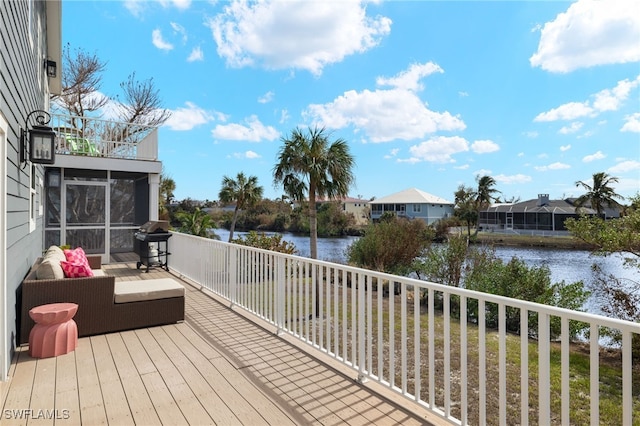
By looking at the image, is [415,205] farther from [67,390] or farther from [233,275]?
[67,390]

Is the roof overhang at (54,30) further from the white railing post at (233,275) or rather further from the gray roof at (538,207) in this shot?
the gray roof at (538,207)

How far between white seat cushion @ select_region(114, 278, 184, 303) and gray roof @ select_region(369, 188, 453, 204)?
37.0 m

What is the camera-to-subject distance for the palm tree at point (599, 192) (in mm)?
31859

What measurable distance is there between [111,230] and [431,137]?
25.4 metres

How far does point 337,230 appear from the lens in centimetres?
3084

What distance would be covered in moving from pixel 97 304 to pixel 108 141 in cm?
641

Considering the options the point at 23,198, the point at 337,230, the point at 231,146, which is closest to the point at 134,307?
the point at 23,198

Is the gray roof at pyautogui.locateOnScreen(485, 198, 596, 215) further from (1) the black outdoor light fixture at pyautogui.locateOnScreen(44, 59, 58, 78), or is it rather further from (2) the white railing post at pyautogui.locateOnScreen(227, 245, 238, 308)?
(1) the black outdoor light fixture at pyautogui.locateOnScreen(44, 59, 58, 78)

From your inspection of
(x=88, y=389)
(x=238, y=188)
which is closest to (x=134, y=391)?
(x=88, y=389)

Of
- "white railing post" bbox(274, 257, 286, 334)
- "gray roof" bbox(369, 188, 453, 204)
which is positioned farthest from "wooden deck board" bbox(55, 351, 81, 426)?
"gray roof" bbox(369, 188, 453, 204)

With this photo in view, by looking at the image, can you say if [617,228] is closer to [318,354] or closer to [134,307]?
[318,354]

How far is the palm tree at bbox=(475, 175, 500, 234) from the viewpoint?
122 ft

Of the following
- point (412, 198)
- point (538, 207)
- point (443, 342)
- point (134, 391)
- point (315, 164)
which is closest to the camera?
point (134, 391)

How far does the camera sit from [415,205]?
3916cm
